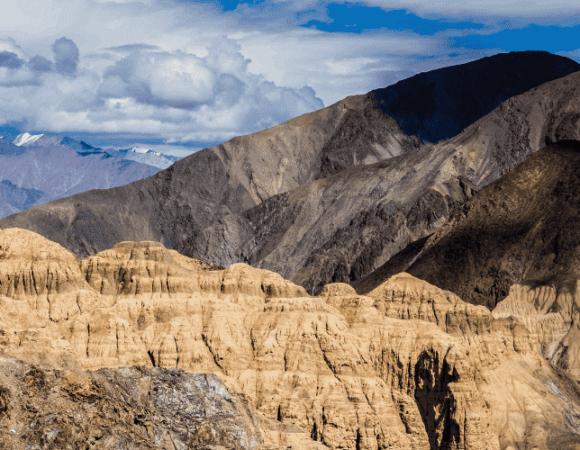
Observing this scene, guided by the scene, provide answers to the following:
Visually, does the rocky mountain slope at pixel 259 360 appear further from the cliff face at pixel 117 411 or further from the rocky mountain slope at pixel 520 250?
the rocky mountain slope at pixel 520 250

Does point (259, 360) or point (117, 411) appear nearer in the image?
point (117, 411)

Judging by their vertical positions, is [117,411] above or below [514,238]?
below

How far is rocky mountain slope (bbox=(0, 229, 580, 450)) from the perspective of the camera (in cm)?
4622

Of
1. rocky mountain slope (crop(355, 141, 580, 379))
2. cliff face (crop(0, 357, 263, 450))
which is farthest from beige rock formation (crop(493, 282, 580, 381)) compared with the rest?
cliff face (crop(0, 357, 263, 450))

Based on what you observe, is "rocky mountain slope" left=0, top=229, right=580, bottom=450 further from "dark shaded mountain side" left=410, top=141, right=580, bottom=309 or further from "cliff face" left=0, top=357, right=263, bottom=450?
"dark shaded mountain side" left=410, top=141, right=580, bottom=309

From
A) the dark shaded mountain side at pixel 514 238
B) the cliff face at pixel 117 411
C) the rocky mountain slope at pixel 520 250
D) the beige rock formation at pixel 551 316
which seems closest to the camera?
the cliff face at pixel 117 411

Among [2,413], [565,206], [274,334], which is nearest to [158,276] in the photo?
[274,334]

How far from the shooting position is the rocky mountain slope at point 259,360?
152 ft

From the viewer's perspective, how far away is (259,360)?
7281cm

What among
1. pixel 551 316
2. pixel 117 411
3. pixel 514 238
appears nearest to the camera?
pixel 117 411

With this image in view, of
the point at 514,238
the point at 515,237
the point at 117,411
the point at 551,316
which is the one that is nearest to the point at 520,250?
the point at 514,238

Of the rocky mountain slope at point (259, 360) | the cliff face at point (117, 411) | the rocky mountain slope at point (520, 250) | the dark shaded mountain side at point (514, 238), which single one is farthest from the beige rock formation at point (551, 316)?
the cliff face at point (117, 411)

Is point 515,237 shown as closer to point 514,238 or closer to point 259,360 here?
point 514,238

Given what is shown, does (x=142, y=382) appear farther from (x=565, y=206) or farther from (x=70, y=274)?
(x=565, y=206)
